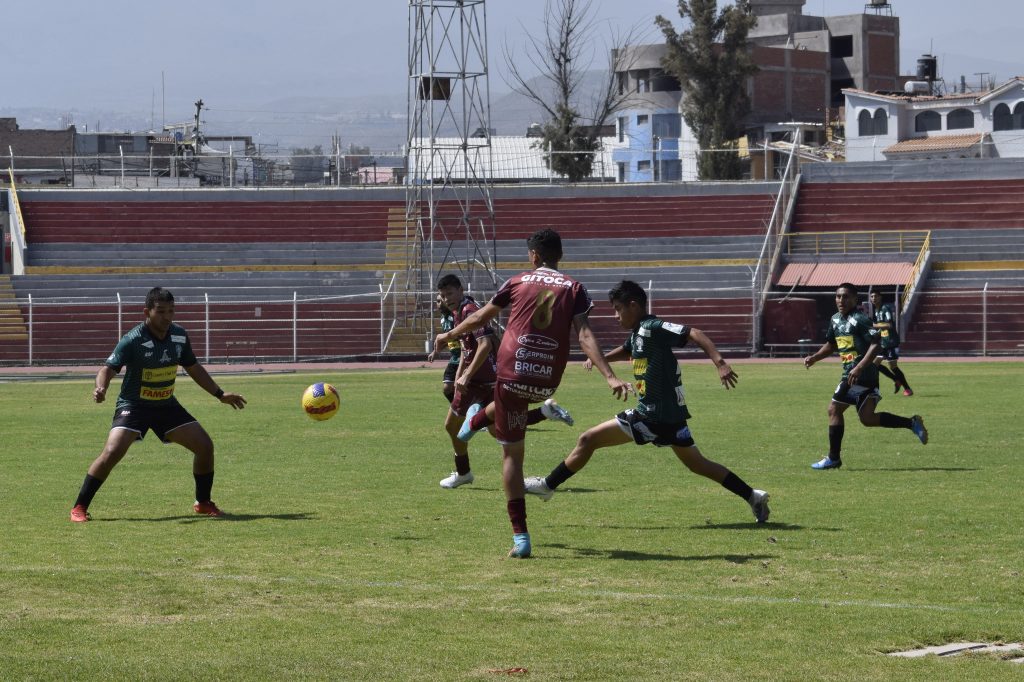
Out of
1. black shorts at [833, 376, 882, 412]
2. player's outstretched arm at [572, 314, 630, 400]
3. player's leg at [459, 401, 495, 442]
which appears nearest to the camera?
player's outstretched arm at [572, 314, 630, 400]

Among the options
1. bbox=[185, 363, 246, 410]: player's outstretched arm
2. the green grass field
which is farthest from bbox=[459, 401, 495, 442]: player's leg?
bbox=[185, 363, 246, 410]: player's outstretched arm

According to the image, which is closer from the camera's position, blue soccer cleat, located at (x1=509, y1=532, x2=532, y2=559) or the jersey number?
blue soccer cleat, located at (x1=509, y1=532, x2=532, y2=559)

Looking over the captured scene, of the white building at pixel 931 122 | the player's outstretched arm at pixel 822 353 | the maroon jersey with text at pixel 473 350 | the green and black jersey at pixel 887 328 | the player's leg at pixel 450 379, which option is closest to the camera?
the maroon jersey with text at pixel 473 350

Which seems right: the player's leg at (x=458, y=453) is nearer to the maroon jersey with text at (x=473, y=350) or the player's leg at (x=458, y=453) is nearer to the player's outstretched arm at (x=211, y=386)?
the maroon jersey with text at (x=473, y=350)

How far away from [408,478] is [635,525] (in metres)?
4.06

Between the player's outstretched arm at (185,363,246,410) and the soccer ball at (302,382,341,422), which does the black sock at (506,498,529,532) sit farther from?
the soccer ball at (302,382,341,422)

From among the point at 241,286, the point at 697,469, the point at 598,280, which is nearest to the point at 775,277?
the point at 598,280

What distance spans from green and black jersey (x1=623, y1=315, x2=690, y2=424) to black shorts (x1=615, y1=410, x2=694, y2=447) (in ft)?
0.14

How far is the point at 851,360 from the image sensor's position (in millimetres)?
15500

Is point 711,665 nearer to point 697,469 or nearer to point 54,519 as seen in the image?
point 697,469

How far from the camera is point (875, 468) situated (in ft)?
48.9

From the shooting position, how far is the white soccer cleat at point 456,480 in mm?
13461

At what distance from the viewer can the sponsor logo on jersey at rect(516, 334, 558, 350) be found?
938cm

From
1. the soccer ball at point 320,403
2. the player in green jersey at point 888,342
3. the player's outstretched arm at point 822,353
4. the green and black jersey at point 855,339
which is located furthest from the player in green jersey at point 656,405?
the player in green jersey at point 888,342
